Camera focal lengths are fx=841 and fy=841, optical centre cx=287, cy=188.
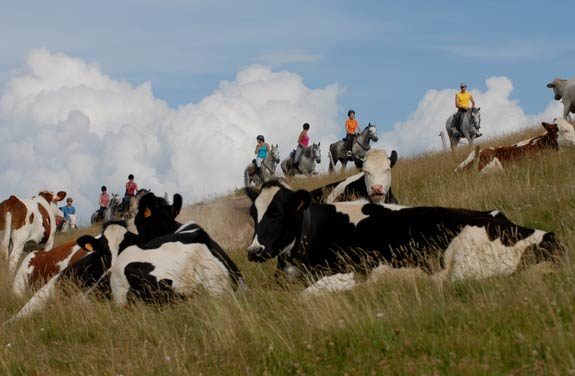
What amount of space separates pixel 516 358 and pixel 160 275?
13.6ft

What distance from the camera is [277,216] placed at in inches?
319

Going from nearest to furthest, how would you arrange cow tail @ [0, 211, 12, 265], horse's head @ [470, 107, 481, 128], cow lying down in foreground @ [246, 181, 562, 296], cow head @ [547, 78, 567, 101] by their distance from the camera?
cow lying down in foreground @ [246, 181, 562, 296] < cow tail @ [0, 211, 12, 265] < cow head @ [547, 78, 567, 101] < horse's head @ [470, 107, 481, 128]

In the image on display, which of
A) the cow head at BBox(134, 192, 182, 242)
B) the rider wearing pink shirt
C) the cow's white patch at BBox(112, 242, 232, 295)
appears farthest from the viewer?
the rider wearing pink shirt

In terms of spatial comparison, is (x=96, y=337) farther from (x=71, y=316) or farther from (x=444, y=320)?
(x=444, y=320)

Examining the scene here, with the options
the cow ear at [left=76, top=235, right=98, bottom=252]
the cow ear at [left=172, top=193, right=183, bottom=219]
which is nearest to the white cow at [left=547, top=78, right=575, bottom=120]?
the cow ear at [left=172, top=193, right=183, bottom=219]

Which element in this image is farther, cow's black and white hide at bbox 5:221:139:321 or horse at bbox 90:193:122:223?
horse at bbox 90:193:122:223

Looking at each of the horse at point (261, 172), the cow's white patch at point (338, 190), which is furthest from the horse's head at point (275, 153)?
the cow's white patch at point (338, 190)

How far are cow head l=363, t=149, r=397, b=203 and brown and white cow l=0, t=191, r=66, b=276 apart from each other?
9817 millimetres

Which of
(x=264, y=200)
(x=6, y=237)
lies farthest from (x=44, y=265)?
(x=6, y=237)

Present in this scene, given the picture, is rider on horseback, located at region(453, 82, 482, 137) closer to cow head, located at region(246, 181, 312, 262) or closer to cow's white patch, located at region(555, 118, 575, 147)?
cow's white patch, located at region(555, 118, 575, 147)

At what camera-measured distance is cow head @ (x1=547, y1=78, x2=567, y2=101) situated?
1052 inches

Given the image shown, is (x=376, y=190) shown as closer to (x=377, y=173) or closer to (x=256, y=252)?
(x=377, y=173)

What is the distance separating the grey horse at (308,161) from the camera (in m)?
31.5

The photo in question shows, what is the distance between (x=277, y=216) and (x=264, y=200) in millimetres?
214
